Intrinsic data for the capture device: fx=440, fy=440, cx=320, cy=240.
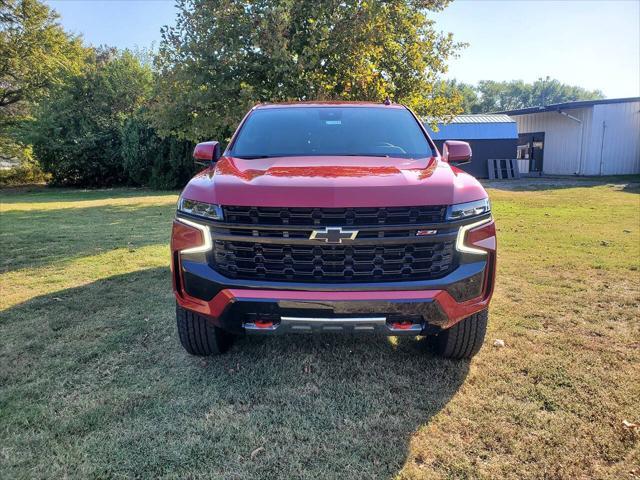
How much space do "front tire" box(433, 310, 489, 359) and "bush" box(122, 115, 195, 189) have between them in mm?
19515

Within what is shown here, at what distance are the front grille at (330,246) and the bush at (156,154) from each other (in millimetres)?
19424

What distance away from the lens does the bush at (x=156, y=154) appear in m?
20.8

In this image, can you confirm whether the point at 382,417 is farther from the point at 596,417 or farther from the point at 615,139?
the point at 615,139

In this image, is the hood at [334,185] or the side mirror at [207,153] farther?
the side mirror at [207,153]

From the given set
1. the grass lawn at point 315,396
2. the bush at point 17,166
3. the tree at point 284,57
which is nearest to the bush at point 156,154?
the bush at point 17,166

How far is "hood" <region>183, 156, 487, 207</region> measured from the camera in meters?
2.44

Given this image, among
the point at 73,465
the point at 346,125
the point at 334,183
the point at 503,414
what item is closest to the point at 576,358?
the point at 503,414

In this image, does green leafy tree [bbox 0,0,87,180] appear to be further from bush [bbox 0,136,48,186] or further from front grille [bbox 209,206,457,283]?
front grille [bbox 209,206,457,283]

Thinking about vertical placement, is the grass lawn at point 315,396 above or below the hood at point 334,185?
below

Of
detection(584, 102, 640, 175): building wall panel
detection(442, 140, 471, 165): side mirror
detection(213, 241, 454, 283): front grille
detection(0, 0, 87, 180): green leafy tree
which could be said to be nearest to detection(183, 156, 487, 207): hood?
detection(213, 241, 454, 283): front grille

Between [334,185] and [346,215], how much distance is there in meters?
0.19

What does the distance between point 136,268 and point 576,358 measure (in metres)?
5.00

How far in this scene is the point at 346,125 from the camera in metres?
3.74

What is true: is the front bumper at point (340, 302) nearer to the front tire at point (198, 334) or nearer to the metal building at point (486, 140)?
the front tire at point (198, 334)
